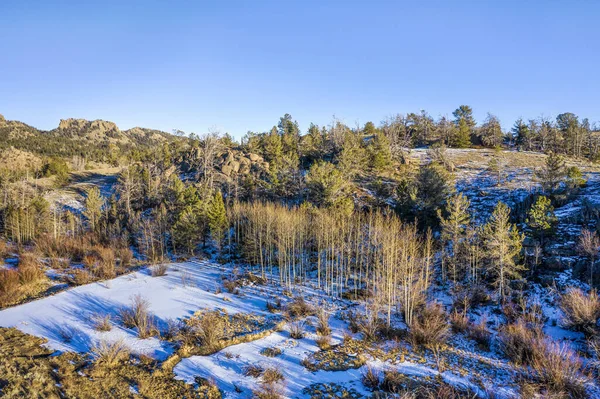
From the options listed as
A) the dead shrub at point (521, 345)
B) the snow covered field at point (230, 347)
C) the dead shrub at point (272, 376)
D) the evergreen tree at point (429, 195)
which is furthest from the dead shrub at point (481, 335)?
the evergreen tree at point (429, 195)

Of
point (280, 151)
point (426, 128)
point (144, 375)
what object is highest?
point (426, 128)

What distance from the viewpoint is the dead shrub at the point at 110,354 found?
10422 mm

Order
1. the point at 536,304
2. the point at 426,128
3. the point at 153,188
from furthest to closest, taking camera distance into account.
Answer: the point at 426,128 → the point at 153,188 → the point at 536,304

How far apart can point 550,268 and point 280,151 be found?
140ft

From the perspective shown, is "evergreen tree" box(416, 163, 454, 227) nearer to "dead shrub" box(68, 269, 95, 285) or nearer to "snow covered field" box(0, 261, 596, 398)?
"snow covered field" box(0, 261, 596, 398)

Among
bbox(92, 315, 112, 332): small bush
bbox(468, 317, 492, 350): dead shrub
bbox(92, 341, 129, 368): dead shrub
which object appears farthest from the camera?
bbox(468, 317, 492, 350): dead shrub

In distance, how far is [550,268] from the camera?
66.3ft

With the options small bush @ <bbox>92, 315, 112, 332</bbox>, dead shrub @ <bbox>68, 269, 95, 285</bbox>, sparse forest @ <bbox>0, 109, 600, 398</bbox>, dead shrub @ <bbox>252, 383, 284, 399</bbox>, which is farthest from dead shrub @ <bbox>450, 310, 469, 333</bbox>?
dead shrub @ <bbox>68, 269, 95, 285</bbox>

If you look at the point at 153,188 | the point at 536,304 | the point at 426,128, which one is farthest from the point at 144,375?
the point at 426,128

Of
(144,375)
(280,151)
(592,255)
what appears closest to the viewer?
(144,375)

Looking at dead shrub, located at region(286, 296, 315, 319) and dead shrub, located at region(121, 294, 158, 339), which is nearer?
dead shrub, located at region(121, 294, 158, 339)

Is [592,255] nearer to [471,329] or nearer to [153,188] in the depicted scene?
[471,329]

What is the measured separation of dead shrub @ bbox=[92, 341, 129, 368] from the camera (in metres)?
10.4

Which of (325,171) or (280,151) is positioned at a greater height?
(280,151)
